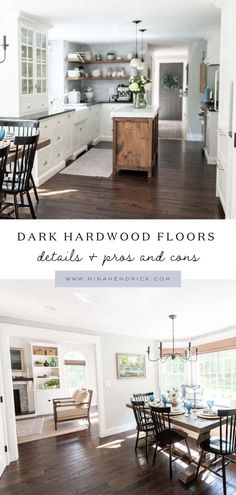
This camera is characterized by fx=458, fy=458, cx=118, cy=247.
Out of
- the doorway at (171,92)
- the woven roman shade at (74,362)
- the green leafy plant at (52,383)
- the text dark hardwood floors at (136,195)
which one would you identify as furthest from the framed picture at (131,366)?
the doorway at (171,92)

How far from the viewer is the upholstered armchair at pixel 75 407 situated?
22.7ft

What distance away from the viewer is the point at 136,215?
151 inches

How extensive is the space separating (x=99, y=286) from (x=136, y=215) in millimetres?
2045

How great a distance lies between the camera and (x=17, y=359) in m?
8.24

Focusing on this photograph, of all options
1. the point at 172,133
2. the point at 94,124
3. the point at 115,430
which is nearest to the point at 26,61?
the point at 94,124

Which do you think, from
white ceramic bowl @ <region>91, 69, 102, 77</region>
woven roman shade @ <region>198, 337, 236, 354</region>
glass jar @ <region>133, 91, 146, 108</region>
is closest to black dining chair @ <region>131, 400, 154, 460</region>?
woven roman shade @ <region>198, 337, 236, 354</region>

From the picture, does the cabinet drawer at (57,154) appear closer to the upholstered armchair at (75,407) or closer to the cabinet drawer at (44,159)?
the cabinet drawer at (44,159)

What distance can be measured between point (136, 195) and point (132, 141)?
137cm

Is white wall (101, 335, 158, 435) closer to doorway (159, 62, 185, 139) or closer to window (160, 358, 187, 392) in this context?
window (160, 358, 187, 392)

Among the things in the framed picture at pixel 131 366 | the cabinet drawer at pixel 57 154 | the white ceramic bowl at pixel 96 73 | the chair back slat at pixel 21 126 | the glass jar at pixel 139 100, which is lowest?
the framed picture at pixel 131 366

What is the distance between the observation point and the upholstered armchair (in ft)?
22.7

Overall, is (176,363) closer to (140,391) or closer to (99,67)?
(140,391)

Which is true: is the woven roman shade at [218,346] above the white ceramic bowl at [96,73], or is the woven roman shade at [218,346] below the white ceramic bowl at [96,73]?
below

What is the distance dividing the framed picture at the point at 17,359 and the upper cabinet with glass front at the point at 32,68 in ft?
14.3
